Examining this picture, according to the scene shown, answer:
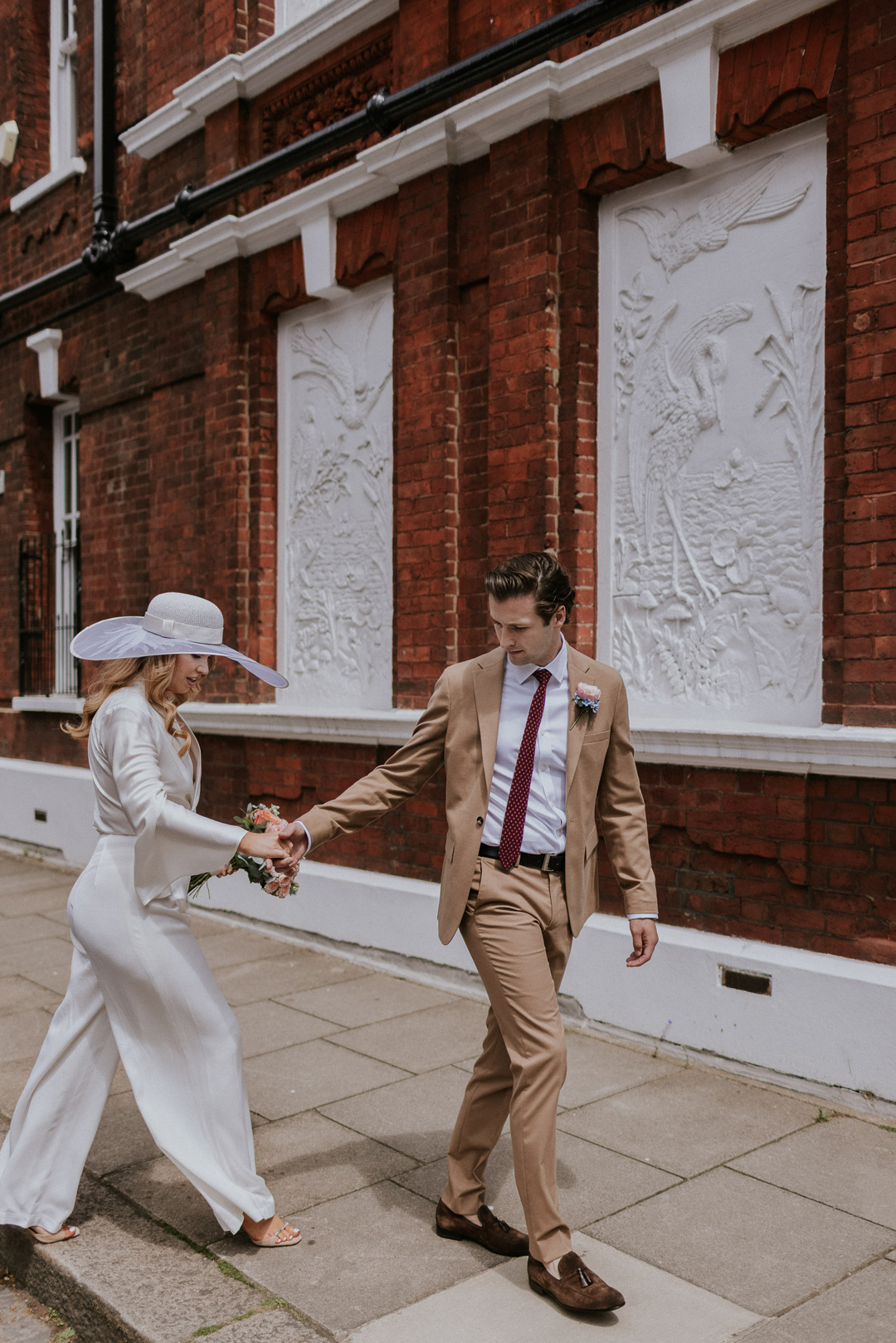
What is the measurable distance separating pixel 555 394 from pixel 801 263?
1329mm

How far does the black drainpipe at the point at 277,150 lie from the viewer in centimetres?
540

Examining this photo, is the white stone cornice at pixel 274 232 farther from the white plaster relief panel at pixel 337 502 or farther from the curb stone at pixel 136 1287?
the curb stone at pixel 136 1287

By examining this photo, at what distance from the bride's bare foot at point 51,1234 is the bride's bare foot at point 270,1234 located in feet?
1.72

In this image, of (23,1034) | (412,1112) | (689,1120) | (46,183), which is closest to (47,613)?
(46,183)

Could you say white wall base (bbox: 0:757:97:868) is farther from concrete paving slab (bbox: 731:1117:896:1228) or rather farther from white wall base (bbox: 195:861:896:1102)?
concrete paving slab (bbox: 731:1117:896:1228)

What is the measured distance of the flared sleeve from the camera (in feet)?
10.5

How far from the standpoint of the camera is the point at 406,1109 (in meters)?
4.39

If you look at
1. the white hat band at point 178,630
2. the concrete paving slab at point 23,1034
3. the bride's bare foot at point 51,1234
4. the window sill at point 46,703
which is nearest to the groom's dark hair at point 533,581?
the white hat band at point 178,630

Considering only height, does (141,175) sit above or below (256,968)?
above

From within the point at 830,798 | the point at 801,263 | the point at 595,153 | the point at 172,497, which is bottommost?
the point at 830,798

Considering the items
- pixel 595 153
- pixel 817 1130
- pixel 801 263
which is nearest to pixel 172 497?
pixel 595 153

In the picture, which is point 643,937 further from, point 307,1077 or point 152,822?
point 307,1077

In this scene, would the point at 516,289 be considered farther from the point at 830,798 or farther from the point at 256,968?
the point at 256,968

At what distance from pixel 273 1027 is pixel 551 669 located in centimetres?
292
